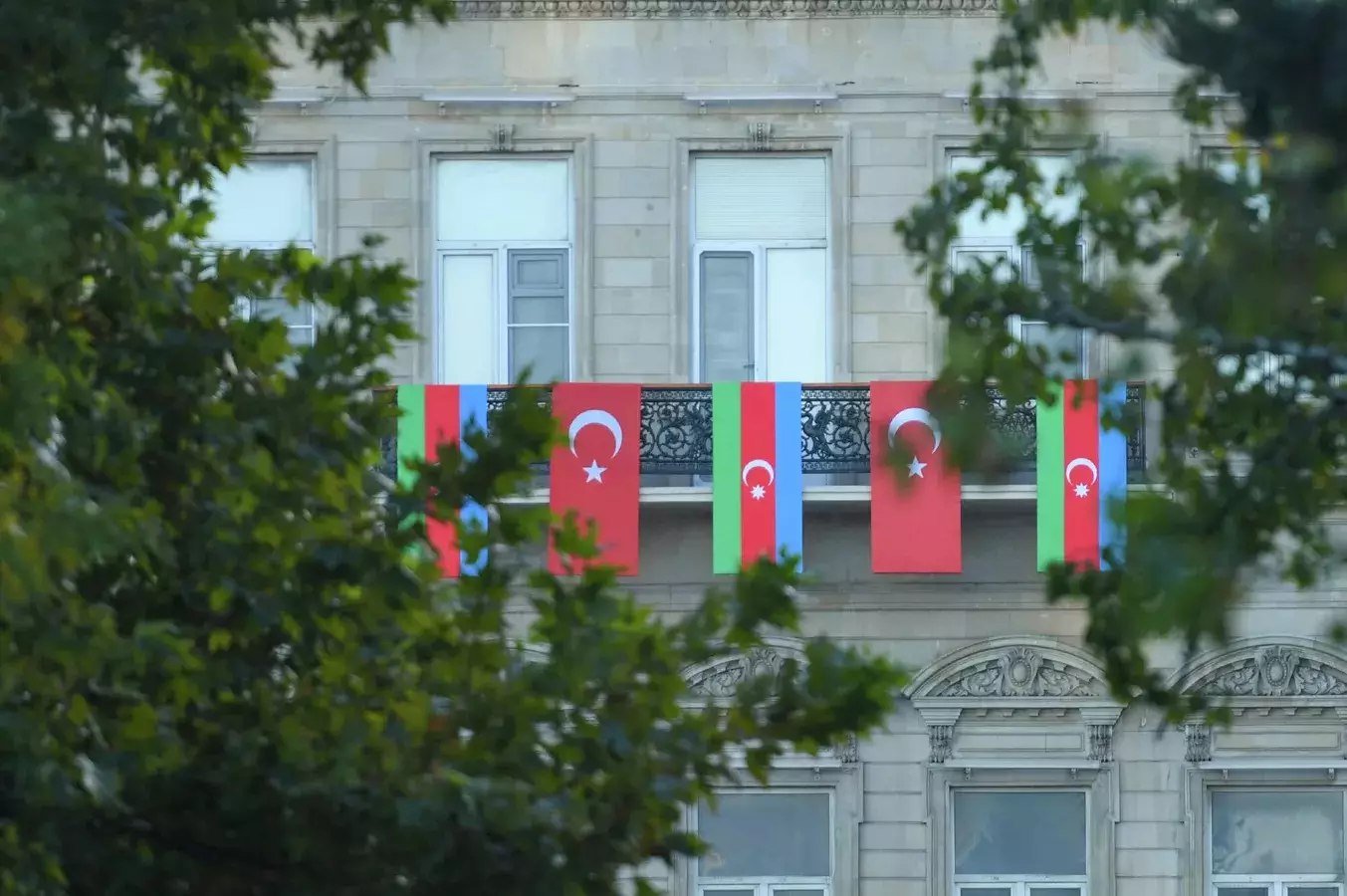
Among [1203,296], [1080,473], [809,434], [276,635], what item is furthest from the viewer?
[809,434]

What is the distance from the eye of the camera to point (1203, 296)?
20.9 feet

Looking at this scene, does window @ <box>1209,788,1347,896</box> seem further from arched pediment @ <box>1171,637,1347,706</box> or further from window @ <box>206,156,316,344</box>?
window @ <box>206,156,316,344</box>

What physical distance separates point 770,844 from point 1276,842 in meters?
3.90

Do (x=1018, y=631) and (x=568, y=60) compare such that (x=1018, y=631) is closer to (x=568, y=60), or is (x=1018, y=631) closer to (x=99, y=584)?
(x=568, y=60)

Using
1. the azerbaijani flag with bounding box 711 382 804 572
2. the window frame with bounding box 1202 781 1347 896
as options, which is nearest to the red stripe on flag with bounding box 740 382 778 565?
the azerbaijani flag with bounding box 711 382 804 572

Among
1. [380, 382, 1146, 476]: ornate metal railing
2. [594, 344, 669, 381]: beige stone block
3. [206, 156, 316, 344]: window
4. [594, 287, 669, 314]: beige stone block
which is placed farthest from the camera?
[206, 156, 316, 344]: window

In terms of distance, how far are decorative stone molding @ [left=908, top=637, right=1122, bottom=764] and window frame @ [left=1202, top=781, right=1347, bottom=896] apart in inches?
36.8

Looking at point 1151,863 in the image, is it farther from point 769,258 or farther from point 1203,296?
point 1203,296

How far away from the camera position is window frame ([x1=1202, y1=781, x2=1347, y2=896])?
20172 mm

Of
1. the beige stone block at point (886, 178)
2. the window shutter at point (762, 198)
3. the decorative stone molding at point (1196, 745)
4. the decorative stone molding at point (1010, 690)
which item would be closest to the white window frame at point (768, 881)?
the decorative stone molding at point (1010, 690)

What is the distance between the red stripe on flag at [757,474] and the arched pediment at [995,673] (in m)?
1.63

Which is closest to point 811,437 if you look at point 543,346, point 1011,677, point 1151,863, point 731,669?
point 731,669

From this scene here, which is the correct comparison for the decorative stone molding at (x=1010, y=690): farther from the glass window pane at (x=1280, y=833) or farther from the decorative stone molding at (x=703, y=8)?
the decorative stone molding at (x=703, y=8)

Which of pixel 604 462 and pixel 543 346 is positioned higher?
pixel 543 346
